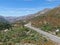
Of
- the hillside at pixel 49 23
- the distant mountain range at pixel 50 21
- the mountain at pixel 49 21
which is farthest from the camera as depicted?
the distant mountain range at pixel 50 21

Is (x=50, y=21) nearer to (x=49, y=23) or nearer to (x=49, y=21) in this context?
(x=49, y=21)

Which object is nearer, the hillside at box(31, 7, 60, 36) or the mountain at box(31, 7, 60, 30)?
the hillside at box(31, 7, 60, 36)

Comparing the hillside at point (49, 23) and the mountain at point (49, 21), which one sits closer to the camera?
the hillside at point (49, 23)

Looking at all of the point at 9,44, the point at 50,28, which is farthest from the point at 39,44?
the point at 50,28

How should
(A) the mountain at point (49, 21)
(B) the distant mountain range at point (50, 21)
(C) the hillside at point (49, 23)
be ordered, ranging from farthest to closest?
(B) the distant mountain range at point (50, 21), (A) the mountain at point (49, 21), (C) the hillside at point (49, 23)

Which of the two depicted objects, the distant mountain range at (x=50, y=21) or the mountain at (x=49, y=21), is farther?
the distant mountain range at (x=50, y=21)

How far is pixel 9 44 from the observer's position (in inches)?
616

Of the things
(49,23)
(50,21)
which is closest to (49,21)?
(50,21)

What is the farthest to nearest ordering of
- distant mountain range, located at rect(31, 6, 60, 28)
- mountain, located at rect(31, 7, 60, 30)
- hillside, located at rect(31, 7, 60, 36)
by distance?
distant mountain range, located at rect(31, 6, 60, 28) < mountain, located at rect(31, 7, 60, 30) < hillside, located at rect(31, 7, 60, 36)

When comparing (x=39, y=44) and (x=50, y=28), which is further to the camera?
(x=50, y=28)

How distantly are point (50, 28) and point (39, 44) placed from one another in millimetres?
17846

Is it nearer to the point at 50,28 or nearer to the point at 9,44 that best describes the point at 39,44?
the point at 9,44

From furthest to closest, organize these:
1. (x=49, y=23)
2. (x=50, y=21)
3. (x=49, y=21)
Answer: (x=49, y=21)
(x=50, y=21)
(x=49, y=23)

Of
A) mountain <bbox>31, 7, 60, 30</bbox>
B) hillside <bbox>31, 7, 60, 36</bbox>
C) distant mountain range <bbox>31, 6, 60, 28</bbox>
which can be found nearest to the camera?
hillside <bbox>31, 7, 60, 36</bbox>
